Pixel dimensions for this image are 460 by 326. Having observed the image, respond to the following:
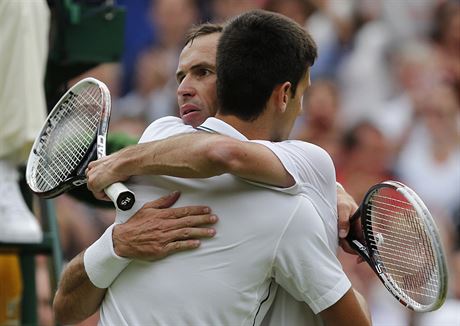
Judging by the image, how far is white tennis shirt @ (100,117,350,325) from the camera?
3469 mm

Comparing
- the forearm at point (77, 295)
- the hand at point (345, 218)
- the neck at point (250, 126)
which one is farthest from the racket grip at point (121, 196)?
the hand at point (345, 218)

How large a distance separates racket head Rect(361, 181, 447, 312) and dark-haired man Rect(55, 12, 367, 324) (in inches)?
7.9

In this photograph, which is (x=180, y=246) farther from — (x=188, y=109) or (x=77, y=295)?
(x=188, y=109)

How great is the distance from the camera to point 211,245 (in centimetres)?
352

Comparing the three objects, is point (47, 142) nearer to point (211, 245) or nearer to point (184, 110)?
point (184, 110)

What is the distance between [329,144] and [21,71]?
3.50 m

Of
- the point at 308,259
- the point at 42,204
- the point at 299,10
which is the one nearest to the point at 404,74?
the point at 299,10

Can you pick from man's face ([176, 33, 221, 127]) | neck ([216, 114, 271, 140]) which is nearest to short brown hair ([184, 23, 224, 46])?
man's face ([176, 33, 221, 127])

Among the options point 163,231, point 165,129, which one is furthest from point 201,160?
point 165,129

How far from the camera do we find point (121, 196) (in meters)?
3.54

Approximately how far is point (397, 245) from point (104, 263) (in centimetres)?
92

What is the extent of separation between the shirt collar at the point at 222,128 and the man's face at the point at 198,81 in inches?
12.6

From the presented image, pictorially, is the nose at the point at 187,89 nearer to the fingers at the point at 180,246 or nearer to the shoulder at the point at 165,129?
the shoulder at the point at 165,129

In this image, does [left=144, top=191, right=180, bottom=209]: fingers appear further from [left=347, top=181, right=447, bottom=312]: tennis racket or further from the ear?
[left=347, top=181, right=447, bottom=312]: tennis racket
